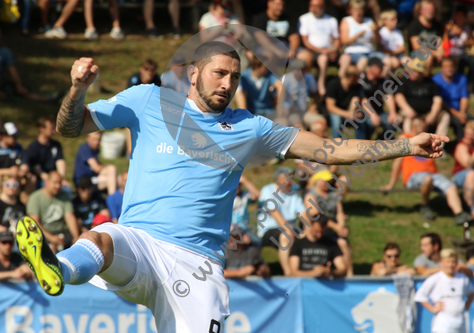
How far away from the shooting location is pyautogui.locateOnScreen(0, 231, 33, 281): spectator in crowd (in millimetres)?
7973

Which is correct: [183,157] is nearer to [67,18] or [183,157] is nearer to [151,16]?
[151,16]

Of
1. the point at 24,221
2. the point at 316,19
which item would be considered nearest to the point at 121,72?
the point at 316,19

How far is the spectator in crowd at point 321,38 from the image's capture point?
12.4 metres

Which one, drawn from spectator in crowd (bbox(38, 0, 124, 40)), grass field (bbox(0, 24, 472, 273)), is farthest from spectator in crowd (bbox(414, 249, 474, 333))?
spectator in crowd (bbox(38, 0, 124, 40))

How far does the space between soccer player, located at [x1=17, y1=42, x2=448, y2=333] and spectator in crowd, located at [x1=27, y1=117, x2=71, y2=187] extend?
5.93 meters

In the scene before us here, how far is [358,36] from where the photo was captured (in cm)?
1262

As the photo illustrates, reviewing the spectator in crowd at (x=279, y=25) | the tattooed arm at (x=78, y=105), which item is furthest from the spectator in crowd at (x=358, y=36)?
the tattooed arm at (x=78, y=105)

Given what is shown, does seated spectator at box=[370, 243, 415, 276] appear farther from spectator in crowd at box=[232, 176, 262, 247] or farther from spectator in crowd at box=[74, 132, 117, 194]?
spectator in crowd at box=[74, 132, 117, 194]

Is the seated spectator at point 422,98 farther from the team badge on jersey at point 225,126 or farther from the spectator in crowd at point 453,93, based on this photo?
the team badge on jersey at point 225,126

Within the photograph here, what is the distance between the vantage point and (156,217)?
450 centimetres

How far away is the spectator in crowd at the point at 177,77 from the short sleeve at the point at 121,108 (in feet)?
1.00

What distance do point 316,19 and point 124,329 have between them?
24.6ft

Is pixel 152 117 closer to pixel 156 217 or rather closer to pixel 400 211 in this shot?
pixel 156 217

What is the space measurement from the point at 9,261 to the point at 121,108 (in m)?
4.44
